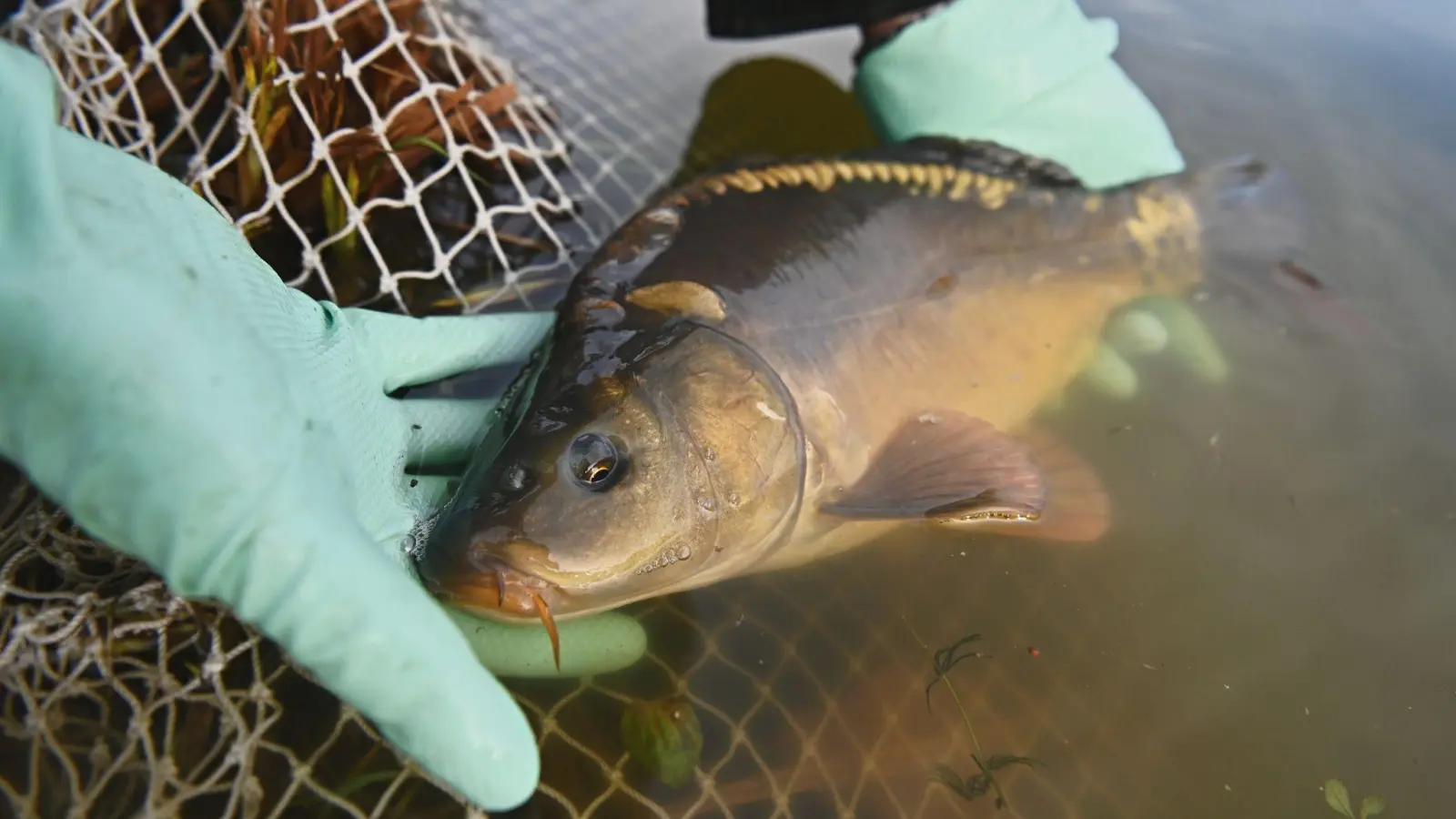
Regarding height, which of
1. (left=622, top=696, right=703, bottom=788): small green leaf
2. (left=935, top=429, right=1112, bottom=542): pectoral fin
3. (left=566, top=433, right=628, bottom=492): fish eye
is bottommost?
(left=935, top=429, right=1112, bottom=542): pectoral fin

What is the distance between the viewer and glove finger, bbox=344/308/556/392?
1.65 metres

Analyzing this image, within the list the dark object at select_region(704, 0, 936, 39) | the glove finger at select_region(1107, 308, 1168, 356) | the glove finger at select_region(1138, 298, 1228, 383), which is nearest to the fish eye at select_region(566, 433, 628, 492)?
the glove finger at select_region(1107, 308, 1168, 356)

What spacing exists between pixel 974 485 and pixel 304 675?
1.41 meters

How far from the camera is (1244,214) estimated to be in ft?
9.11

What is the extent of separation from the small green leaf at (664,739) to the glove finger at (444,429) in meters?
0.61

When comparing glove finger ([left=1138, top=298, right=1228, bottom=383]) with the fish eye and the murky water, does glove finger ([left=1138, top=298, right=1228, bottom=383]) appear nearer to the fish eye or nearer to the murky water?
the murky water

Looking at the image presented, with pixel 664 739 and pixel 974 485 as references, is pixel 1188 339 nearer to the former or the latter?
pixel 974 485

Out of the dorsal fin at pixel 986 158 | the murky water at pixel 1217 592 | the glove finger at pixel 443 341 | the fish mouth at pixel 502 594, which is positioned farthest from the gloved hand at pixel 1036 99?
the fish mouth at pixel 502 594

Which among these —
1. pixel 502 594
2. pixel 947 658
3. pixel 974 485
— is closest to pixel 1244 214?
pixel 974 485

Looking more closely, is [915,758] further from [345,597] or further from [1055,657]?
[345,597]

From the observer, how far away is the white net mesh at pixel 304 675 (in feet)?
4.09

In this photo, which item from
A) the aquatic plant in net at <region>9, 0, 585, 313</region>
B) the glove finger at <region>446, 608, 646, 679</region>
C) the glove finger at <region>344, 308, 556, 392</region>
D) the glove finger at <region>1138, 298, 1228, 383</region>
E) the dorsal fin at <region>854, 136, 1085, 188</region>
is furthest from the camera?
the glove finger at <region>1138, 298, 1228, 383</region>

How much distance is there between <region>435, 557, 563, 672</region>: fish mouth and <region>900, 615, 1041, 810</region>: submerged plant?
817 mm

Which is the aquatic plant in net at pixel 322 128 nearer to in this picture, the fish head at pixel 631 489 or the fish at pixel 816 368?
the fish at pixel 816 368
